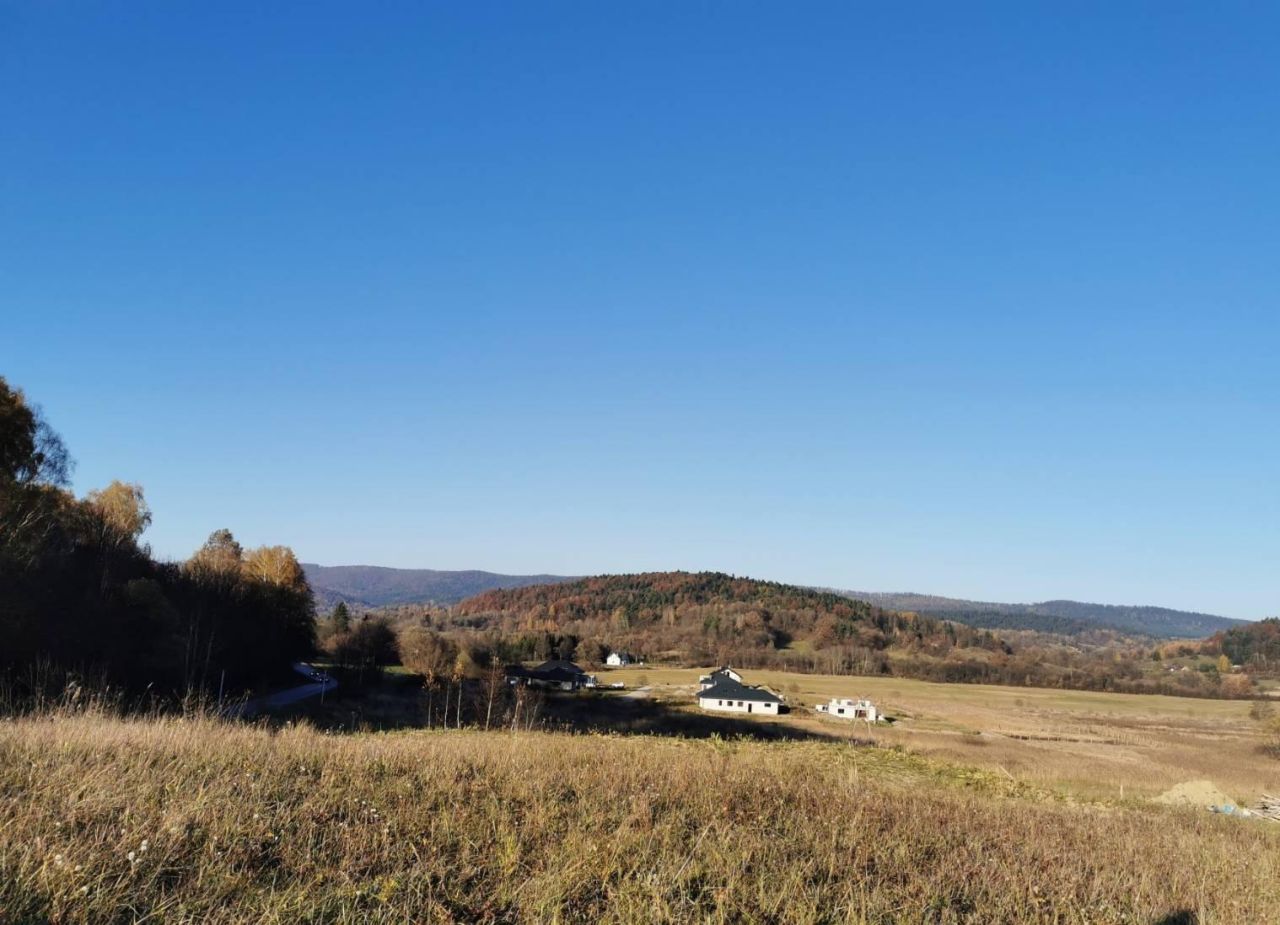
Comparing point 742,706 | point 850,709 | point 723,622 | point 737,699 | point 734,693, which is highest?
point 723,622

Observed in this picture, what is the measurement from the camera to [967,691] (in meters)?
90.0

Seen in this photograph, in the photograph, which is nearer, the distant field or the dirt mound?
the dirt mound

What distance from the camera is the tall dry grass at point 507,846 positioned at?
3738 millimetres

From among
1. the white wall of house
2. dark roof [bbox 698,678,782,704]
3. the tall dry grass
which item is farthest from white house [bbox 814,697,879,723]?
the tall dry grass

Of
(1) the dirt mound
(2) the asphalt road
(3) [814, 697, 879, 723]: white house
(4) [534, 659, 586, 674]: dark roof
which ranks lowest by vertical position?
(3) [814, 697, 879, 723]: white house

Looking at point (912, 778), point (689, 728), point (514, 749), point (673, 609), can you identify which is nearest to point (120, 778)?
point (514, 749)

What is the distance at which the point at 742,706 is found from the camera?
5925 centimetres

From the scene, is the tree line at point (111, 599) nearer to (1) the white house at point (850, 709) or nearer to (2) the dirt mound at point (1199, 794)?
(2) the dirt mound at point (1199, 794)

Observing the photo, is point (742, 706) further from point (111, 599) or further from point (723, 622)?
point (723, 622)

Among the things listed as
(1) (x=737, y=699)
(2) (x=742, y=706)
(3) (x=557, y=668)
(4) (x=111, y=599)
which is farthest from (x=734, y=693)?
(4) (x=111, y=599)

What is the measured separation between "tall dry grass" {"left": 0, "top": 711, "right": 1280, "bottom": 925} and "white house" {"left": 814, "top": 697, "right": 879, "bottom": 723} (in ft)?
173

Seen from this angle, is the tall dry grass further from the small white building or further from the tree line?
the small white building

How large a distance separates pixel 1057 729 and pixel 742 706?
2391 centimetres

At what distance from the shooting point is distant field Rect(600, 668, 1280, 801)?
95.2 feet
